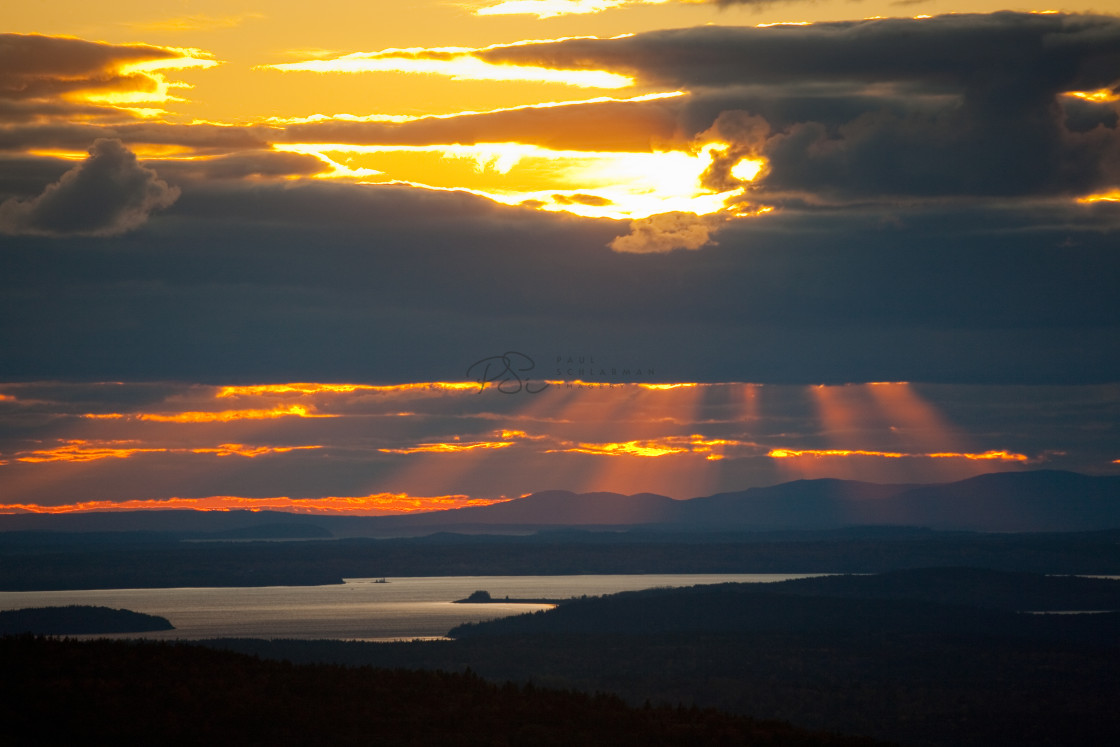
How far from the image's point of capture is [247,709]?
6391cm

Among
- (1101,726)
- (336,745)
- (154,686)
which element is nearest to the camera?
(336,745)

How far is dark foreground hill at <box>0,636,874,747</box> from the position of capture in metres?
60.3

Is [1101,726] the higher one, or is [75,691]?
[75,691]

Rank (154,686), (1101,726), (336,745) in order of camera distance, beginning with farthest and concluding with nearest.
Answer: (1101,726) < (154,686) < (336,745)

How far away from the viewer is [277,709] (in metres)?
64.6

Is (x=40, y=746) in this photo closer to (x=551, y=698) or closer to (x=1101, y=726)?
(x=551, y=698)

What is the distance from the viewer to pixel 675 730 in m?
67.4

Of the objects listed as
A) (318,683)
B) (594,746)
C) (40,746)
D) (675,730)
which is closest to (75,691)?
(40,746)

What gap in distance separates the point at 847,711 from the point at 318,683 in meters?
143

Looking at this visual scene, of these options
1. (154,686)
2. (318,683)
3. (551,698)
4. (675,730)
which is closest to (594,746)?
(675,730)

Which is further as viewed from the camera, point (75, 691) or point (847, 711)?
point (847, 711)

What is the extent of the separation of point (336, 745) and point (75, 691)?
12.9 meters

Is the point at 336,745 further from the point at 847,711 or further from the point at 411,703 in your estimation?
the point at 847,711

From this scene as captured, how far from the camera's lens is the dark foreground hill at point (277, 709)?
2373 inches
